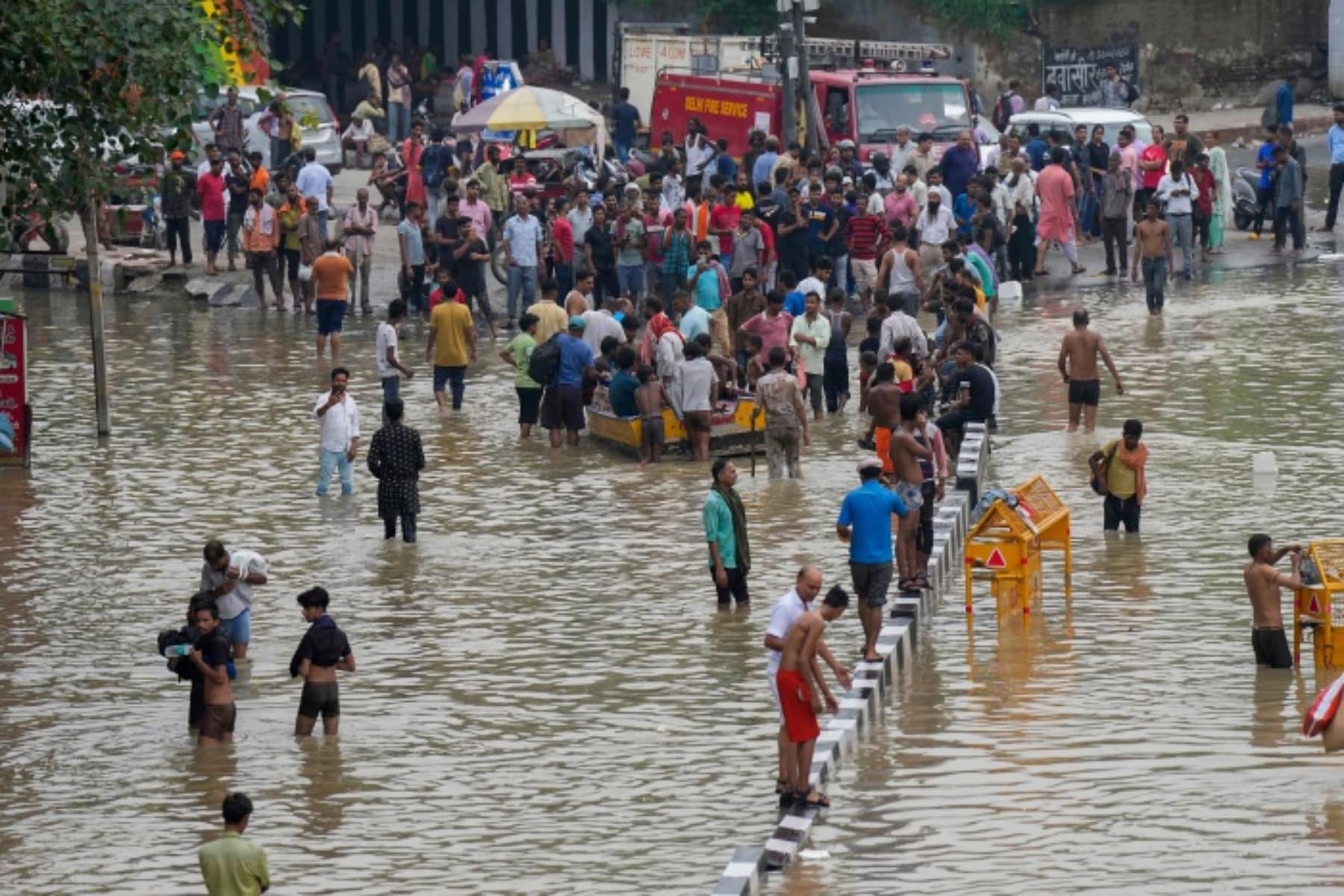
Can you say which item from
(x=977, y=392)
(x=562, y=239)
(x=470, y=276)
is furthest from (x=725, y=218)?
(x=977, y=392)

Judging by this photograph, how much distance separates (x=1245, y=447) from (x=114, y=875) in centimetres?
1286

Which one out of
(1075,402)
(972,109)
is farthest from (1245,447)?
(972,109)

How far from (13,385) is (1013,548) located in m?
10.3

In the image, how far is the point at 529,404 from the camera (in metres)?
25.8

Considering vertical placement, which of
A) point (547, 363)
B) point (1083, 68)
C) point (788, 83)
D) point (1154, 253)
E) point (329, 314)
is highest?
point (1083, 68)

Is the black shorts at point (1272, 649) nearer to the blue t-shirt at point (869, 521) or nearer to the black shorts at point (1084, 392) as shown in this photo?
the blue t-shirt at point (869, 521)

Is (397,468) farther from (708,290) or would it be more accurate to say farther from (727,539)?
(708,290)

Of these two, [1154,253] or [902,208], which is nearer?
[1154,253]

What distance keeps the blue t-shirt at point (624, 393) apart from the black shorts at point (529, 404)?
1.05 metres

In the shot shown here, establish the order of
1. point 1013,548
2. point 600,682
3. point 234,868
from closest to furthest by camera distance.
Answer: point 234,868
point 600,682
point 1013,548

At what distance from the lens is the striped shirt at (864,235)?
31234 mm

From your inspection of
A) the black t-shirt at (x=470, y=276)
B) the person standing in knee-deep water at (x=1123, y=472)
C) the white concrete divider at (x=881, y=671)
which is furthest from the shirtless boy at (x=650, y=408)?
the black t-shirt at (x=470, y=276)

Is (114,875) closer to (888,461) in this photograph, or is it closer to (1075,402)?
(888,461)

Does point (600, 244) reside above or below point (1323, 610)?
above
